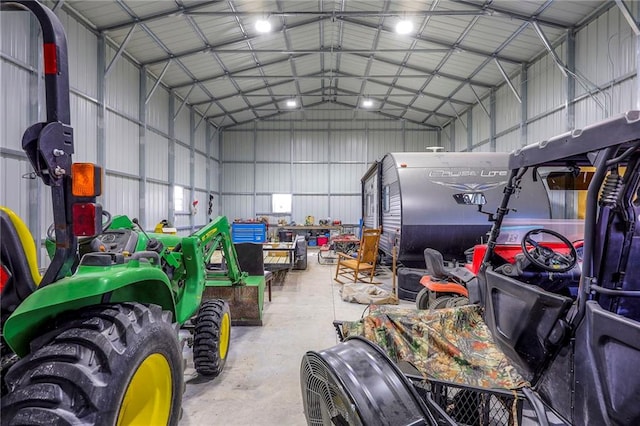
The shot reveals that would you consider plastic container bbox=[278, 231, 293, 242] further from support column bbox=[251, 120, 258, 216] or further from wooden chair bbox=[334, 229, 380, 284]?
wooden chair bbox=[334, 229, 380, 284]

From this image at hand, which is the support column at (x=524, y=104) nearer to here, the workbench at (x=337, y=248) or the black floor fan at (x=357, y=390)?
the workbench at (x=337, y=248)

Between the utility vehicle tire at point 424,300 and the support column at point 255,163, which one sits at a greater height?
the support column at point 255,163

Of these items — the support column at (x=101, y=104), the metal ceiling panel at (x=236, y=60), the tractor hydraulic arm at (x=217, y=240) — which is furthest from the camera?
the metal ceiling panel at (x=236, y=60)

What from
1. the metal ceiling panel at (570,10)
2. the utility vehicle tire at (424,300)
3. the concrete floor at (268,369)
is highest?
the metal ceiling panel at (570,10)

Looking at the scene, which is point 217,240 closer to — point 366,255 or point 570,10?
point 366,255

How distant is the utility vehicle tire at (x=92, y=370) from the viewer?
108cm

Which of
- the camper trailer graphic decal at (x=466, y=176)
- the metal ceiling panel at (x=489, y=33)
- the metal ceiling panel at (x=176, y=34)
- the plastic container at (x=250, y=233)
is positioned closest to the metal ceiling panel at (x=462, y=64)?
the metal ceiling panel at (x=489, y=33)

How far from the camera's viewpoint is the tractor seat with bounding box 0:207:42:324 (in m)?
1.25

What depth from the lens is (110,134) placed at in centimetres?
805

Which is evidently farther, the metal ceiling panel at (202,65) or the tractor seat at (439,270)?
the metal ceiling panel at (202,65)

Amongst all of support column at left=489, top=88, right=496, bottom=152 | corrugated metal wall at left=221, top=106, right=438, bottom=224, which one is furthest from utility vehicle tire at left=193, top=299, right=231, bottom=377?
corrugated metal wall at left=221, top=106, right=438, bottom=224

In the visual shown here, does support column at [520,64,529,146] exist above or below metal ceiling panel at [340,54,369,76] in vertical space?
below

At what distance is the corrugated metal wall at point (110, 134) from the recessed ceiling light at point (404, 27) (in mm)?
6383

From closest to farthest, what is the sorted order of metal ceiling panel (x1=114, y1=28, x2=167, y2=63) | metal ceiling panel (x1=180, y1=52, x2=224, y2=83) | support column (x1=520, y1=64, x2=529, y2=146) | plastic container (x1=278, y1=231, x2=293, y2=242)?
metal ceiling panel (x1=114, y1=28, x2=167, y2=63) < support column (x1=520, y1=64, x2=529, y2=146) < metal ceiling panel (x1=180, y1=52, x2=224, y2=83) < plastic container (x1=278, y1=231, x2=293, y2=242)
